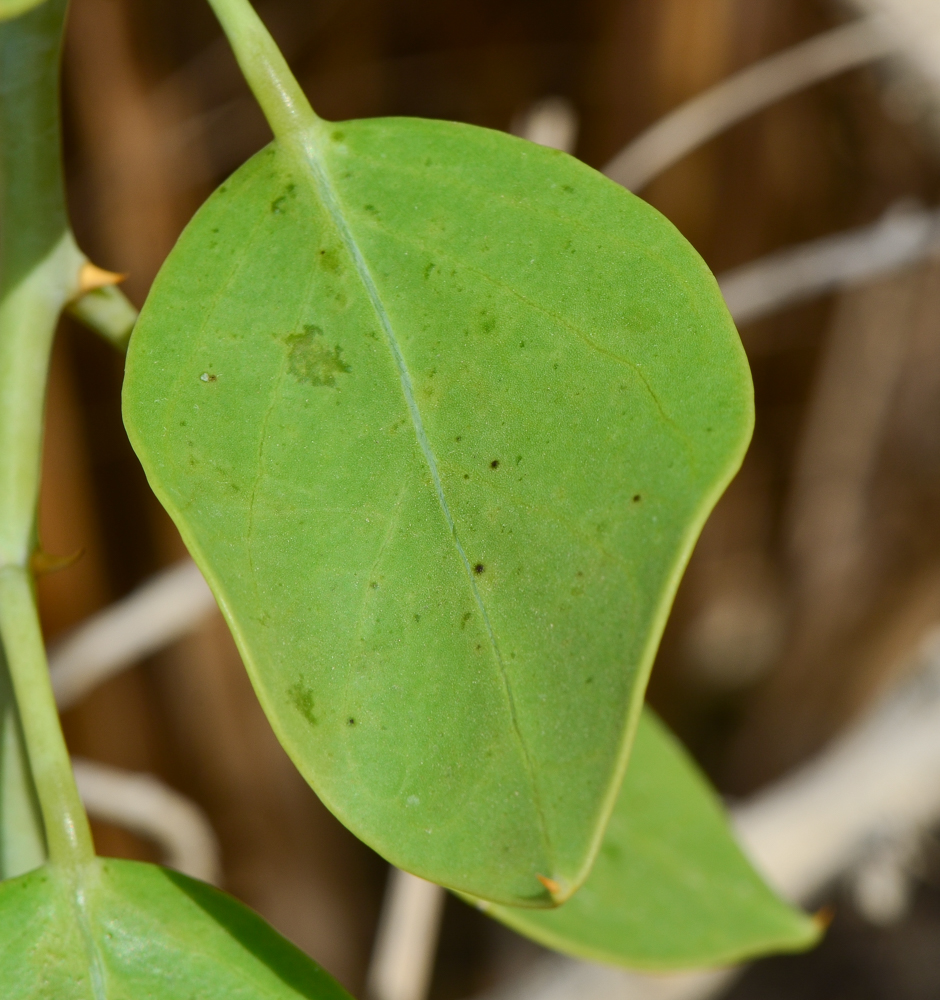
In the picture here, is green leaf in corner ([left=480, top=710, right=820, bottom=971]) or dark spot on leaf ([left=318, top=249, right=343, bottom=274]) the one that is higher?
dark spot on leaf ([left=318, top=249, right=343, bottom=274])

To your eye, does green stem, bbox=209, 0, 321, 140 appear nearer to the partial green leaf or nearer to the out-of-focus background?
the partial green leaf

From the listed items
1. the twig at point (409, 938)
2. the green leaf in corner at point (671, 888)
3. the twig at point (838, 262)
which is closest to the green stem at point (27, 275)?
the green leaf in corner at point (671, 888)

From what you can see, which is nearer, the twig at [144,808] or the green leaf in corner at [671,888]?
the green leaf in corner at [671,888]

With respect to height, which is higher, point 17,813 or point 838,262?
point 838,262

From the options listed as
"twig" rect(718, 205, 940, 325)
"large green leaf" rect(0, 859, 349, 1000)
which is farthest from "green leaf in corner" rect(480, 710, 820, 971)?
"twig" rect(718, 205, 940, 325)

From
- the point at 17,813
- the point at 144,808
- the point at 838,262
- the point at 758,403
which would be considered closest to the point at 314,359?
the point at 17,813

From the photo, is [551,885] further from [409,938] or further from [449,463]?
[409,938]

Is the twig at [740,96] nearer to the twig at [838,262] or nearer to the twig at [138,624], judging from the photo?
the twig at [838,262]
